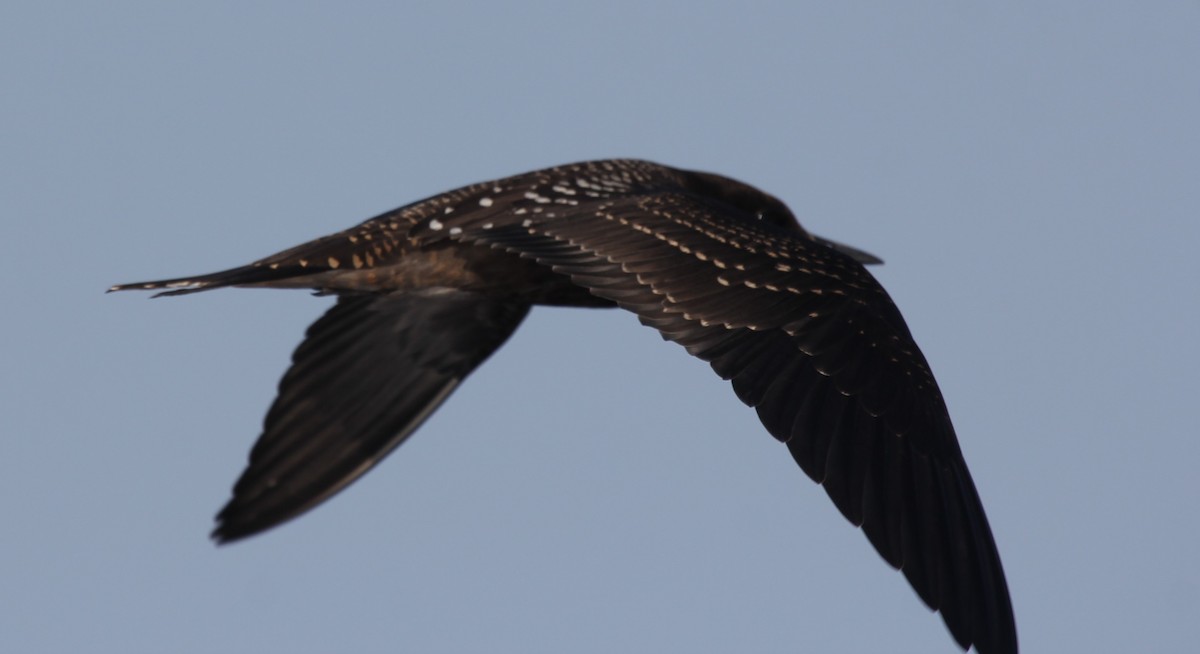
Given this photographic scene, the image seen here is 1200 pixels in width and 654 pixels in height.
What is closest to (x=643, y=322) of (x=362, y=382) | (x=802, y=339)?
(x=802, y=339)

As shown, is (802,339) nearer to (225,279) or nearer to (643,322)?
(643,322)

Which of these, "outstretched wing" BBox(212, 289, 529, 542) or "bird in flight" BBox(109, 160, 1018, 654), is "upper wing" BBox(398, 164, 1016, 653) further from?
"outstretched wing" BBox(212, 289, 529, 542)

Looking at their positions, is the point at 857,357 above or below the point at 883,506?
above

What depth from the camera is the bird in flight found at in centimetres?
838

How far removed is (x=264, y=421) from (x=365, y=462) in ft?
1.90

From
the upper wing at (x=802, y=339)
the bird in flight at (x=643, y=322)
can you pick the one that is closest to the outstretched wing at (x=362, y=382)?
the bird in flight at (x=643, y=322)

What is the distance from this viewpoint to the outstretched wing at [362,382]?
9.59m

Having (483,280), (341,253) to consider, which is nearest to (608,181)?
(483,280)

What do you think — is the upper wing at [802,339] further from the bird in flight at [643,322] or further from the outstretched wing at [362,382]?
the outstretched wing at [362,382]

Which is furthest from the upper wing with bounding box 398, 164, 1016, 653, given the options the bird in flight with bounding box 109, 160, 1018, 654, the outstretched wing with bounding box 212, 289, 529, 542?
the outstretched wing with bounding box 212, 289, 529, 542

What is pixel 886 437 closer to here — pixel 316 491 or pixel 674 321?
pixel 674 321

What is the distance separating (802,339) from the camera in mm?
8977

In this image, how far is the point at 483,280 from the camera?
33.5ft

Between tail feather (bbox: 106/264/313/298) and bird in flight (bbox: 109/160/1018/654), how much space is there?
0.04ft
